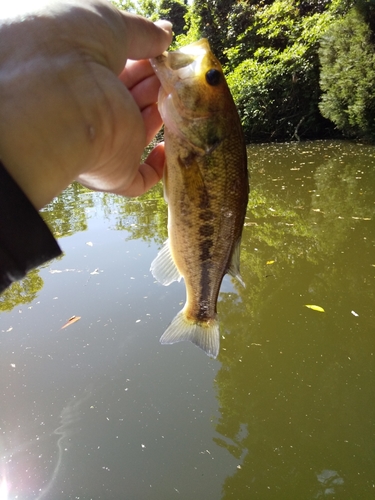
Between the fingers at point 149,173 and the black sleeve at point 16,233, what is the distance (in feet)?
2.90

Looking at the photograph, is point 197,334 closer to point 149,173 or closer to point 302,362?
point 149,173

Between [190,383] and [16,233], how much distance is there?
7.19ft

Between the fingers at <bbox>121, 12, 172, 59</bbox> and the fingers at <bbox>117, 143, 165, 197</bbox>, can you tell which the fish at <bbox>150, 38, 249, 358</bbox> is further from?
the fingers at <bbox>117, 143, 165, 197</bbox>

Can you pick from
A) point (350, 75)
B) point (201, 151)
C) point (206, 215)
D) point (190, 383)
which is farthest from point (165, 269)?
point (350, 75)

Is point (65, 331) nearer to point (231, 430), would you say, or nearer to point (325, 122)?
point (231, 430)

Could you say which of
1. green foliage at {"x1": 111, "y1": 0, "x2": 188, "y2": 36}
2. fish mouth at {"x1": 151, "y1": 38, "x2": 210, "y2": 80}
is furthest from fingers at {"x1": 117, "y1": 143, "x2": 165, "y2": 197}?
green foliage at {"x1": 111, "y1": 0, "x2": 188, "y2": 36}

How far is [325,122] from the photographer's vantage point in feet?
46.2

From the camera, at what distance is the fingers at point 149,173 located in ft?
6.85

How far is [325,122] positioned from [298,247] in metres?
10.4

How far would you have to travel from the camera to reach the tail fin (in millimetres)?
2121

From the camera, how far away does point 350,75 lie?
1104 centimetres

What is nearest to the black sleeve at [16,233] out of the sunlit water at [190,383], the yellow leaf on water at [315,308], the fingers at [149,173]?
the fingers at [149,173]

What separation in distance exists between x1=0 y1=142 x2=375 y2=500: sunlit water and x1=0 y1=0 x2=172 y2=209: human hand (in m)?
1.81

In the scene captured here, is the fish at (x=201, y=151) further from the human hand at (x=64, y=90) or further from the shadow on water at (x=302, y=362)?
the shadow on water at (x=302, y=362)
